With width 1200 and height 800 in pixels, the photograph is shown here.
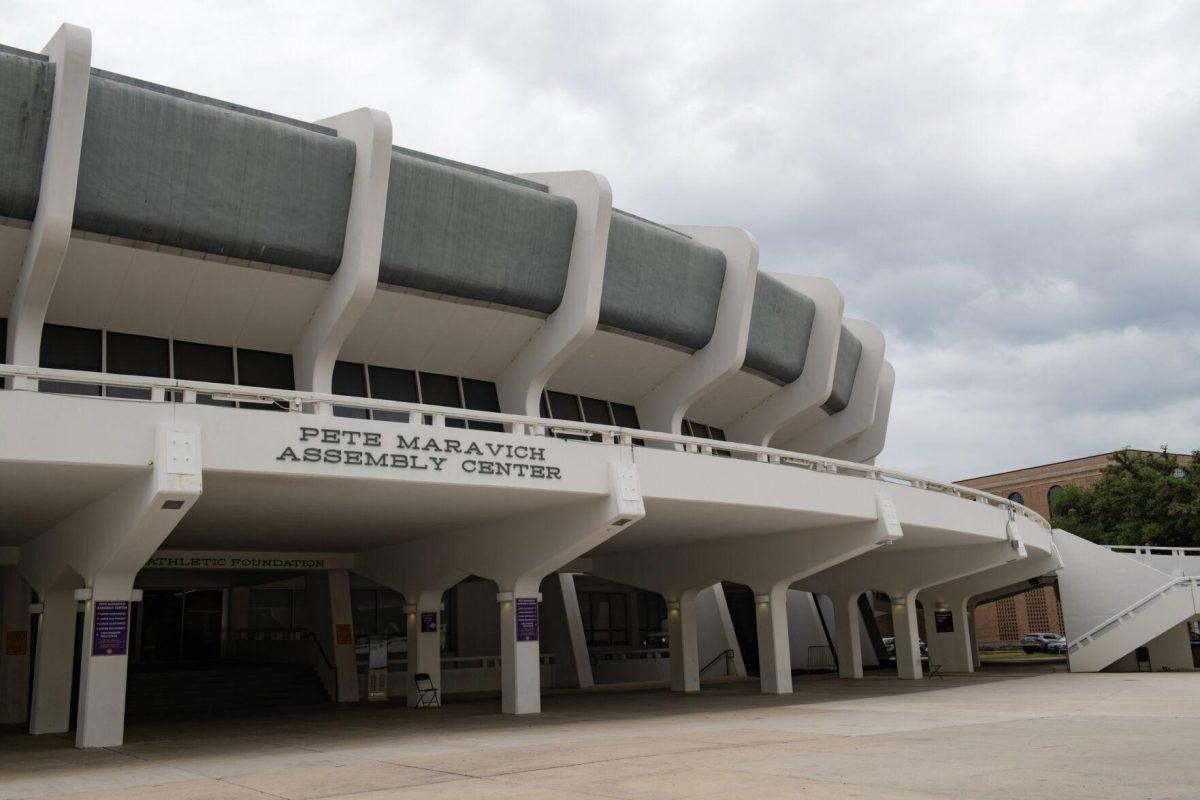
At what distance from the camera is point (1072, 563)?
38.5 m

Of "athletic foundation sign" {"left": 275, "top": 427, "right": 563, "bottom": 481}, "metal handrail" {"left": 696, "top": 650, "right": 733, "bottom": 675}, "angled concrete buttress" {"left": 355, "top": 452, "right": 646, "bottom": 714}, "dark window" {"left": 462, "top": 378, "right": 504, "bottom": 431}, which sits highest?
"dark window" {"left": 462, "top": 378, "right": 504, "bottom": 431}

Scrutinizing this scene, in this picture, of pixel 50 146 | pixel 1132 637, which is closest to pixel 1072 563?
pixel 1132 637

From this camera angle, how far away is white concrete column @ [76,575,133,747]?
1720cm

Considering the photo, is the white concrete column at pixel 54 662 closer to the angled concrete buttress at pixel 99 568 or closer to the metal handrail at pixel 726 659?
the angled concrete buttress at pixel 99 568

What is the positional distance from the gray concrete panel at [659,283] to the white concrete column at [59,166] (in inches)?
533

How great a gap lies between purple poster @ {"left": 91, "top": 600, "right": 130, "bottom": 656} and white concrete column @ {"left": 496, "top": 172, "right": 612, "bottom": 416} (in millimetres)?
13841

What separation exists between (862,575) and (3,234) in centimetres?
2700

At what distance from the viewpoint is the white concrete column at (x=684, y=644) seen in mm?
30609

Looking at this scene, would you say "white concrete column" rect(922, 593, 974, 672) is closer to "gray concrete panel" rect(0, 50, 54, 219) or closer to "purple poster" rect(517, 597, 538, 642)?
"purple poster" rect(517, 597, 538, 642)

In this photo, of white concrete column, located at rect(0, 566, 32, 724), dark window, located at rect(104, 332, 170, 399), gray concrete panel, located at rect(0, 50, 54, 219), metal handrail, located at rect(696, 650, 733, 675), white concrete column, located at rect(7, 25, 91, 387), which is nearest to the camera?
white concrete column, located at rect(7, 25, 91, 387)

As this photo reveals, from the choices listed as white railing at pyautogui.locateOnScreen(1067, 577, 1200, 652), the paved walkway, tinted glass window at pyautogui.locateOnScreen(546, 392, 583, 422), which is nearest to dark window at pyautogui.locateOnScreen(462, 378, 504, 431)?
tinted glass window at pyautogui.locateOnScreen(546, 392, 583, 422)

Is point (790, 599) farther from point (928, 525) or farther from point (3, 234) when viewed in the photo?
point (3, 234)

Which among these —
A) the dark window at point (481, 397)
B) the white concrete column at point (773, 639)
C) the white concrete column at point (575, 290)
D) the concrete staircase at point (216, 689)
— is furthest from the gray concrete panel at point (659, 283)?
the concrete staircase at point (216, 689)

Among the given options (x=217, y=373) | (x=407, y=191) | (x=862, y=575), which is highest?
(x=407, y=191)
